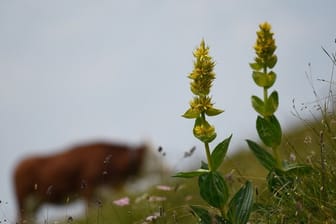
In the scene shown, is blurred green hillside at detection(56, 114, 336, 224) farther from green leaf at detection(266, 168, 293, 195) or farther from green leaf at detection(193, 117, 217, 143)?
green leaf at detection(193, 117, 217, 143)

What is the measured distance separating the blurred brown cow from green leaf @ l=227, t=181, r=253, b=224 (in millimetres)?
9514

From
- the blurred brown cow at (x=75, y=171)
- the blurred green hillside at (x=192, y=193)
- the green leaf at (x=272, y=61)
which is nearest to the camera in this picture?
the green leaf at (x=272, y=61)

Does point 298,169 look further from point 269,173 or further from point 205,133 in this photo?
point 205,133

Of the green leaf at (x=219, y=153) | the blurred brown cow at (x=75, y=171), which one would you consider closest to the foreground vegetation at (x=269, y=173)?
the green leaf at (x=219, y=153)

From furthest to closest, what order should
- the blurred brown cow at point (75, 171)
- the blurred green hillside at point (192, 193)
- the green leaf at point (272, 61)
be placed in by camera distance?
the blurred brown cow at point (75, 171), the blurred green hillside at point (192, 193), the green leaf at point (272, 61)

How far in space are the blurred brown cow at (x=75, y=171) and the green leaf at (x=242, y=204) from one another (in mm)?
9514

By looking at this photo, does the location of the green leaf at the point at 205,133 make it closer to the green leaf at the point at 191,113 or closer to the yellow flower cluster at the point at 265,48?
the green leaf at the point at 191,113

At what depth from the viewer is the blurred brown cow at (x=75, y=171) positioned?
12.7m

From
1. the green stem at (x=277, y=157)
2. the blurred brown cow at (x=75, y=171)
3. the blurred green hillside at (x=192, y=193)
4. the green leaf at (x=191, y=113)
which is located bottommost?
the blurred brown cow at (x=75, y=171)

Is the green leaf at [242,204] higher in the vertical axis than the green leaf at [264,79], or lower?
lower

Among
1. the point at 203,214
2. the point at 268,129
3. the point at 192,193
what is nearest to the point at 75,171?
the point at 192,193

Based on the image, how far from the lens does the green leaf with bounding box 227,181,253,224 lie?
9.34 ft

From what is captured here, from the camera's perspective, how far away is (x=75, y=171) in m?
13.2

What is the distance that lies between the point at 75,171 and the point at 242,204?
10593 mm
